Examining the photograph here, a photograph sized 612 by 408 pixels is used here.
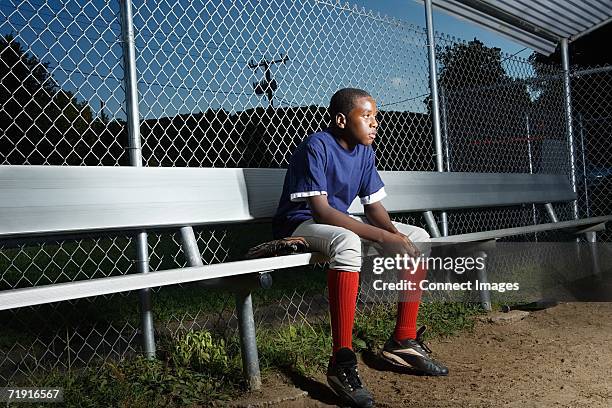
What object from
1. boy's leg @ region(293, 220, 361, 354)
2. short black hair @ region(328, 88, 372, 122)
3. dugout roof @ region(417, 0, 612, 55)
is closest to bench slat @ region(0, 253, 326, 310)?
boy's leg @ region(293, 220, 361, 354)

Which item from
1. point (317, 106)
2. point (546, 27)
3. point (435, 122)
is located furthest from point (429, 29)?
point (546, 27)

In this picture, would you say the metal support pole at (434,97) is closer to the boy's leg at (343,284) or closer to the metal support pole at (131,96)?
the boy's leg at (343,284)

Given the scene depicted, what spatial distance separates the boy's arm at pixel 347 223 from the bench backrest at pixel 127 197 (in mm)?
461

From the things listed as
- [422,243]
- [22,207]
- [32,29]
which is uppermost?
[32,29]

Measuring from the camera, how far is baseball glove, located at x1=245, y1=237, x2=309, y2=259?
134 inches

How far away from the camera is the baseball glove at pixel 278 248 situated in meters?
3.40

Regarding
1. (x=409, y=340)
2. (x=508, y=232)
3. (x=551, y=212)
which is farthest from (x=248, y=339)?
(x=551, y=212)

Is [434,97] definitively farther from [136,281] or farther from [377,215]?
[136,281]

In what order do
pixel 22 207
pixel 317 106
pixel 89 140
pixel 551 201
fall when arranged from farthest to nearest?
pixel 551 201
pixel 317 106
pixel 89 140
pixel 22 207

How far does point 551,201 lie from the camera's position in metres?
6.58

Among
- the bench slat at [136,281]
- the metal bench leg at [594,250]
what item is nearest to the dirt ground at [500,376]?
the bench slat at [136,281]

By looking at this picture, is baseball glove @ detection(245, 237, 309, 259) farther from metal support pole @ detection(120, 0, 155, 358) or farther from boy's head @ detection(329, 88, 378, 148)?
boy's head @ detection(329, 88, 378, 148)

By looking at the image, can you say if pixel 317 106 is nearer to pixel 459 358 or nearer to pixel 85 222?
pixel 459 358

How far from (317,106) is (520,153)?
4.67 meters
